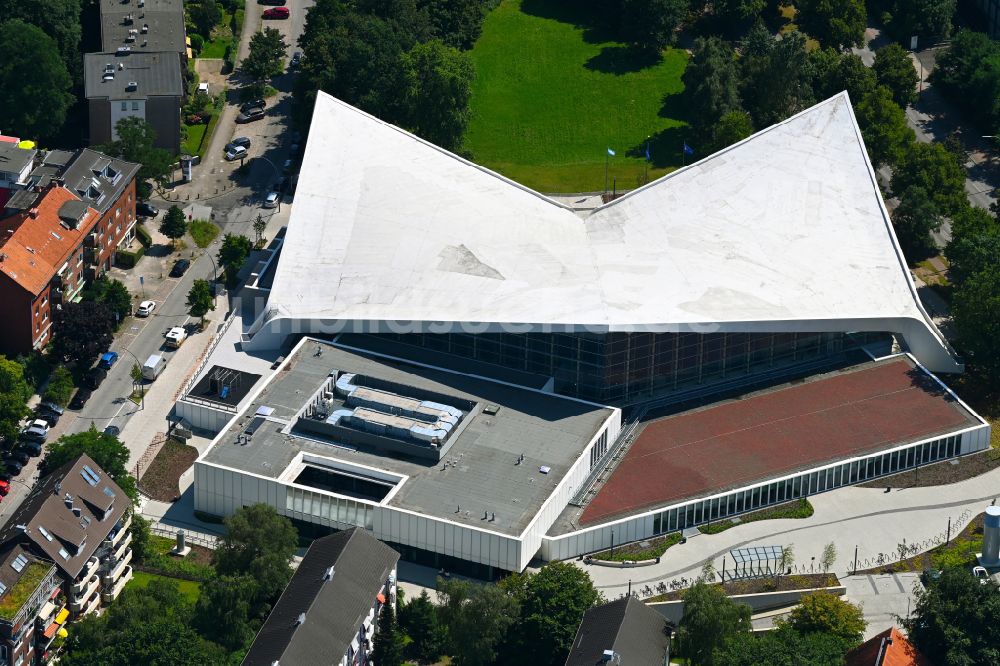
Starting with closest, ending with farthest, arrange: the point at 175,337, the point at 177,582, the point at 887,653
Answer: the point at 887,653, the point at 177,582, the point at 175,337

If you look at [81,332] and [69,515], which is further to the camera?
[81,332]

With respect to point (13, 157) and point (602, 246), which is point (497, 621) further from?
point (13, 157)

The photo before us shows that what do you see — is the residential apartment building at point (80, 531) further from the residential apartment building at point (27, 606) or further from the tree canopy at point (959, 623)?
the tree canopy at point (959, 623)

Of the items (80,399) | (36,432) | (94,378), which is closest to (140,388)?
(94,378)

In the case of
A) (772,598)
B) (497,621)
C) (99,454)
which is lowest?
(99,454)

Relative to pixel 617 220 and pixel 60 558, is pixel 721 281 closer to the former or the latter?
pixel 617 220

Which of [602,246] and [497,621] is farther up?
[602,246]

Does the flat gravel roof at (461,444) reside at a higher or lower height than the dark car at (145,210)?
higher

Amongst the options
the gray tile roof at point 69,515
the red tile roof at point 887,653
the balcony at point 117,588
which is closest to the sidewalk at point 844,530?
the red tile roof at point 887,653
